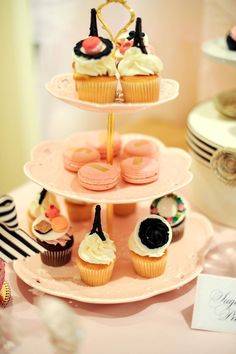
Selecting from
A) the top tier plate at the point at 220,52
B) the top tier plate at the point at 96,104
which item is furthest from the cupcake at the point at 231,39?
the top tier plate at the point at 96,104

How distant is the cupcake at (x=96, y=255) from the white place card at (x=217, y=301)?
0.77 feet

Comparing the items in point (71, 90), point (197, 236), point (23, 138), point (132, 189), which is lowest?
point (23, 138)

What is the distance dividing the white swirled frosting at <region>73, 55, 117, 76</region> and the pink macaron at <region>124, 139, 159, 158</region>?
0.32 meters

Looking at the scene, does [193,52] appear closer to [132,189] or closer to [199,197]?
[199,197]

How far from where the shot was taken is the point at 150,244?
47.3 inches

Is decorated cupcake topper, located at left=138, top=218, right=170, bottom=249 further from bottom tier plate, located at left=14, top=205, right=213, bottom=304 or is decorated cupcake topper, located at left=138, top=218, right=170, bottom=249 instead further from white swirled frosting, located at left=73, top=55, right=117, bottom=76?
white swirled frosting, located at left=73, top=55, right=117, bottom=76

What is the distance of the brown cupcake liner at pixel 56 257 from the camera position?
1.27 m

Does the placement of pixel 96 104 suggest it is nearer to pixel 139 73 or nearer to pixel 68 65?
pixel 139 73

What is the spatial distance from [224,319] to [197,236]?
361 mm

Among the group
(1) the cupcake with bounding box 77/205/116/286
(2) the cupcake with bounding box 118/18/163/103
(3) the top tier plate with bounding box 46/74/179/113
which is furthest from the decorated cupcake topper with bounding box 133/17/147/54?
(1) the cupcake with bounding box 77/205/116/286

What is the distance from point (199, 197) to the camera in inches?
62.9

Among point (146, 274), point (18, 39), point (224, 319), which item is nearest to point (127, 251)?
point (146, 274)

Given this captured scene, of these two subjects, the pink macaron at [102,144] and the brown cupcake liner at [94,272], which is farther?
the pink macaron at [102,144]

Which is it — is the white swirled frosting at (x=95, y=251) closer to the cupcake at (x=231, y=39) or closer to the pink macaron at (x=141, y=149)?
the pink macaron at (x=141, y=149)
